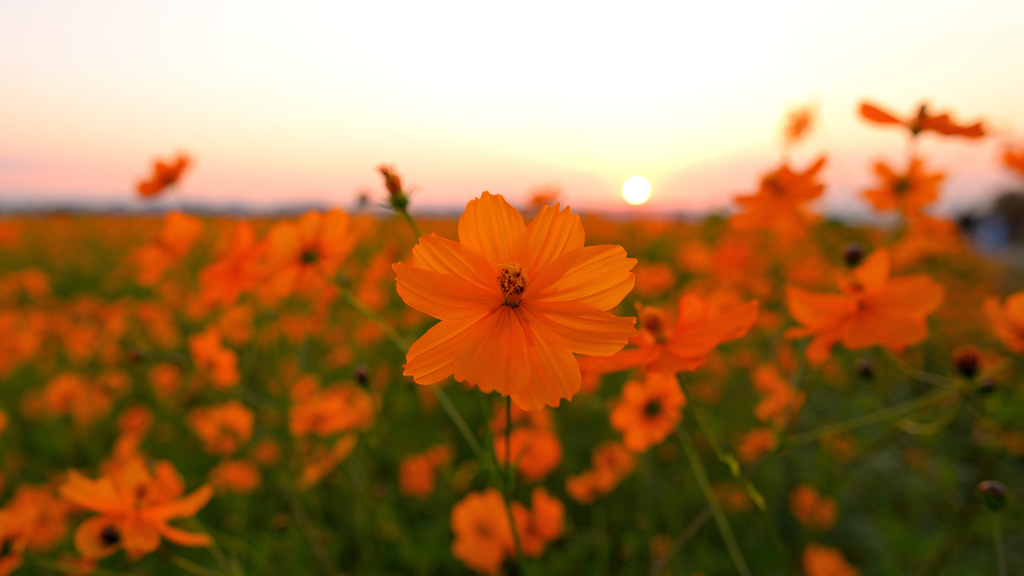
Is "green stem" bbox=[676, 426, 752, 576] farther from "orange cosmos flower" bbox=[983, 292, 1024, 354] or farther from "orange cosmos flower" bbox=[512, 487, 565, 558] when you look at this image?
"orange cosmos flower" bbox=[983, 292, 1024, 354]

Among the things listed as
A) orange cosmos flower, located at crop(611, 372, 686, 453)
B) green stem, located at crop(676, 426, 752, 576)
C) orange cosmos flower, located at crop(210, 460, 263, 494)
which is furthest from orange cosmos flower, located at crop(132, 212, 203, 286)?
green stem, located at crop(676, 426, 752, 576)

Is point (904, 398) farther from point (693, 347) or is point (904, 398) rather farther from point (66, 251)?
point (66, 251)

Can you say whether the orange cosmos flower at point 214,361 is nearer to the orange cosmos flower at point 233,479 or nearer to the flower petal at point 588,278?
the orange cosmos flower at point 233,479

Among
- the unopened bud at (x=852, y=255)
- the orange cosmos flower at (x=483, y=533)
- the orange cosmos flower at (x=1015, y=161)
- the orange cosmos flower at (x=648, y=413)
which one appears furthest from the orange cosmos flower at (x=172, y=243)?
the orange cosmos flower at (x=1015, y=161)

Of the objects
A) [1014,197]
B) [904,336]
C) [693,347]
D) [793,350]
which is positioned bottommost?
[1014,197]

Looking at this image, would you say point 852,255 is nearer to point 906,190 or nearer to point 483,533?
point 906,190

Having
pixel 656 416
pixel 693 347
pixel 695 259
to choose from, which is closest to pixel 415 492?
pixel 656 416
